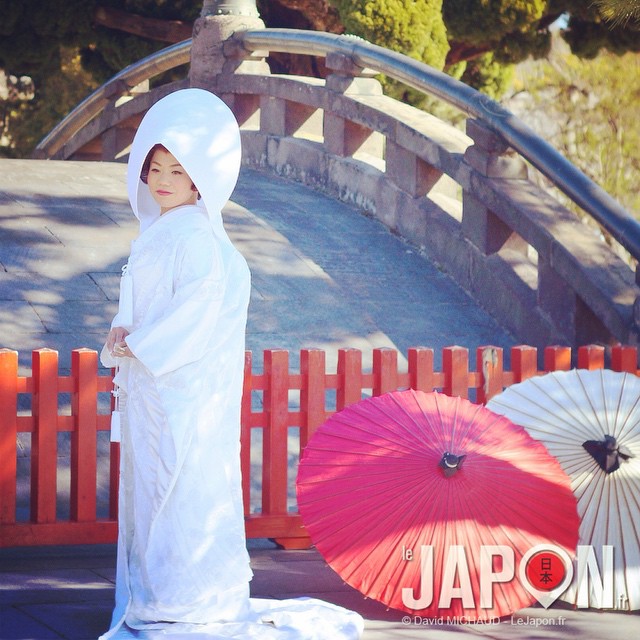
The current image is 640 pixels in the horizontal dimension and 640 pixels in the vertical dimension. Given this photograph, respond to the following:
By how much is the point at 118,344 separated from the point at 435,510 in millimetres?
1163

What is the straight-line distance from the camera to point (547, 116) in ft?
79.8

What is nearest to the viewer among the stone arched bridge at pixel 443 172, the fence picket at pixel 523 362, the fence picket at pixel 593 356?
the fence picket at pixel 523 362

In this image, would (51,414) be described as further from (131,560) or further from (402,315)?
(402,315)

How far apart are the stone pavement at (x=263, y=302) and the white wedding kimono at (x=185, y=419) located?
1.10 feet

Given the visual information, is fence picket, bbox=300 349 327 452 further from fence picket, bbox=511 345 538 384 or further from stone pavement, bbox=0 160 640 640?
fence picket, bbox=511 345 538 384

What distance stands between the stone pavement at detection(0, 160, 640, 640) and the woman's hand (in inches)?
35.7

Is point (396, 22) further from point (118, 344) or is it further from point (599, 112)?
point (599, 112)

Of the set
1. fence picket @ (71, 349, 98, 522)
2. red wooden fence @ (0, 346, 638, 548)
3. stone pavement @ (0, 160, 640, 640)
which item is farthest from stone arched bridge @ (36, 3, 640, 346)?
fence picket @ (71, 349, 98, 522)

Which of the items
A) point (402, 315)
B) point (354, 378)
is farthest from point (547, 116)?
point (354, 378)

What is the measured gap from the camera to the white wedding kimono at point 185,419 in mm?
3398

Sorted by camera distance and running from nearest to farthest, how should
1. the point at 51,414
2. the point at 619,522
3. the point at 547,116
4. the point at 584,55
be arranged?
the point at 619,522
the point at 51,414
the point at 584,55
the point at 547,116

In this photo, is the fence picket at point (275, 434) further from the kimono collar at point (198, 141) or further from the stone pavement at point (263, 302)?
the kimono collar at point (198, 141)

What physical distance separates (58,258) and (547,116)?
19.1m

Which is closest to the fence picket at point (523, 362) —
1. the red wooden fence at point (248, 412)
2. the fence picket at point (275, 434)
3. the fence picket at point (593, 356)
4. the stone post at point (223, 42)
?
the red wooden fence at point (248, 412)
